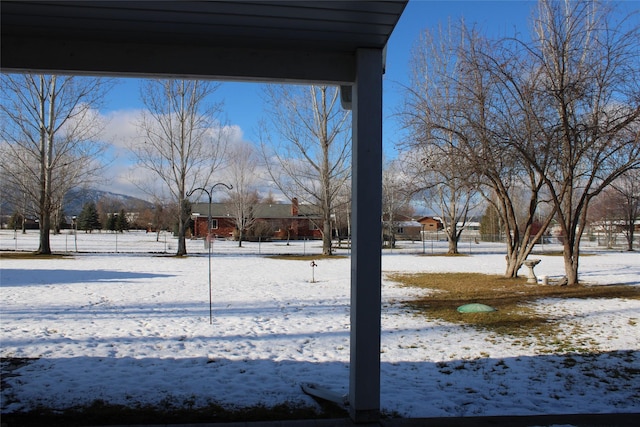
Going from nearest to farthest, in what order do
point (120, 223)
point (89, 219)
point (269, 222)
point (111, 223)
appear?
1. point (269, 222)
2. point (89, 219)
3. point (120, 223)
4. point (111, 223)

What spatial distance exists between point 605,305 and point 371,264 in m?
9.38

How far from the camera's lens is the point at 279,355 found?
623cm

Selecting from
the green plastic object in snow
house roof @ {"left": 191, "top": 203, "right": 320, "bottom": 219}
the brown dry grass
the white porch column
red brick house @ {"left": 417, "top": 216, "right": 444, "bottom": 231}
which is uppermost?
house roof @ {"left": 191, "top": 203, "right": 320, "bottom": 219}

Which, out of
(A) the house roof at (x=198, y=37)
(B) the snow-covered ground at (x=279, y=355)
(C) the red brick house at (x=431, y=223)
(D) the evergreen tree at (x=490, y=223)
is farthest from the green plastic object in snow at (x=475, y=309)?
(C) the red brick house at (x=431, y=223)

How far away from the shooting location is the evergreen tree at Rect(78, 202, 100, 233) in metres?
70.0

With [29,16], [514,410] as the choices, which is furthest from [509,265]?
[29,16]

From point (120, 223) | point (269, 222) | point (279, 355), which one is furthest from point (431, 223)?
point (279, 355)

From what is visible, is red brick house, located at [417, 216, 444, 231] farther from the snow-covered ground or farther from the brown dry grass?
the snow-covered ground

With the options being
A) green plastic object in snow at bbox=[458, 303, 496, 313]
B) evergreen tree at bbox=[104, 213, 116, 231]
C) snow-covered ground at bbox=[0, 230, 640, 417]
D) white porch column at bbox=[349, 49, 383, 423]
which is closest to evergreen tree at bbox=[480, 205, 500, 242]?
green plastic object in snow at bbox=[458, 303, 496, 313]

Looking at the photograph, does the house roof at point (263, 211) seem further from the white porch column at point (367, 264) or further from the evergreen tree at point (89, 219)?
the white porch column at point (367, 264)

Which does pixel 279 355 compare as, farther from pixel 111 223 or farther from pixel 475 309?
pixel 111 223

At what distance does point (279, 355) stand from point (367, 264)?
3196 mm

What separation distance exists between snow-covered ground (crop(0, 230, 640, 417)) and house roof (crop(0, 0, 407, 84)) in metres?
3.00

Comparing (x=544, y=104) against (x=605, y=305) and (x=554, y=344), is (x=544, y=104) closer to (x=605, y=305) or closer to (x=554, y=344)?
(x=605, y=305)
